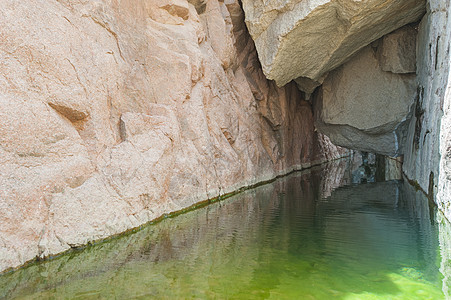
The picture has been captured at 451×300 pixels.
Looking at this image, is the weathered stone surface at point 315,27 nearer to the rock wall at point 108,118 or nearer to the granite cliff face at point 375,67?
the granite cliff face at point 375,67

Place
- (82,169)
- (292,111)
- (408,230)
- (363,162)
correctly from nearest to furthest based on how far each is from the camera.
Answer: (82,169), (408,230), (292,111), (363,162)

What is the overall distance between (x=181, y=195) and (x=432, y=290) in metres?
5.72

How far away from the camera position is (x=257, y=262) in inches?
180

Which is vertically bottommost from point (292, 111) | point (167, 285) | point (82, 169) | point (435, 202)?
point (167, 285)

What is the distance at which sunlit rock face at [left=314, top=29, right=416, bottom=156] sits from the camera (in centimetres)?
1367

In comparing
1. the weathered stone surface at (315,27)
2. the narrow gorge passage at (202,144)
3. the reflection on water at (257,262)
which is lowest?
the reflection on water at (257,262)

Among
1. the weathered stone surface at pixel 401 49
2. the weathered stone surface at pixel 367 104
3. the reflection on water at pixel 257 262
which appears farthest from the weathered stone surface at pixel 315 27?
the reflection on water at pixel 257 262

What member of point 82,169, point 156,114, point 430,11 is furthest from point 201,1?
point 82,169

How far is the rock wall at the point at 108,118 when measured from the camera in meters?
4.90

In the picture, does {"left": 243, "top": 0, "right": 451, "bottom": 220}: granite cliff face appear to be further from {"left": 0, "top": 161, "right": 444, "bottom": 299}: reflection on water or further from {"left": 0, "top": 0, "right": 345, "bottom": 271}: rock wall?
{"left": 0, "top": 0, "right": 345, "bottom": 271}: rock wall

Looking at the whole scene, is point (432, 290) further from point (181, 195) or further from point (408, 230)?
point (181, 195)

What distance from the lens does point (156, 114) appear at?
27.2 ft

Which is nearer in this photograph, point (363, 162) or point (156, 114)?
point (156, 114)

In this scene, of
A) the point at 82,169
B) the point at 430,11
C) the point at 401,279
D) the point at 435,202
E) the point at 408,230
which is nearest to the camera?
the point at 401,279
